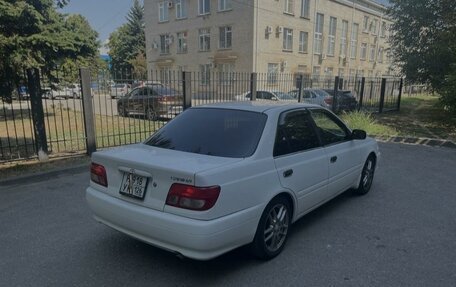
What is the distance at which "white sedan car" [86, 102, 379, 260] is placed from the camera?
8.80ft

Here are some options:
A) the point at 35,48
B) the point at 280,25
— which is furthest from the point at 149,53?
the point at 35,48

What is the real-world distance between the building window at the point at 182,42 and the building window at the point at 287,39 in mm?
9969

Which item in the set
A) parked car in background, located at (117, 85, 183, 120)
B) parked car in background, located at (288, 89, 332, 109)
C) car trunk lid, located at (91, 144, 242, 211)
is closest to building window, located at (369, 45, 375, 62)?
parked car in background, located at (288, 89, 332, 109)

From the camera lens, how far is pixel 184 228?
262cm

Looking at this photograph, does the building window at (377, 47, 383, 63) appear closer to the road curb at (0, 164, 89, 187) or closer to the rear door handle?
the road curb at (0, 164, 89, 187)

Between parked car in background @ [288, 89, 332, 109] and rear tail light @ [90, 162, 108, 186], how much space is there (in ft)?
37.3

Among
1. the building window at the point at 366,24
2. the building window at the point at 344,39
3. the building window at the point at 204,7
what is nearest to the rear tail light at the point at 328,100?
the building window at the point at 204,7

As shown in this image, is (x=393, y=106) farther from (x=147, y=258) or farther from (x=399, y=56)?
(x=147, y=258)

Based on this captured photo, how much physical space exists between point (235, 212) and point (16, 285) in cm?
202

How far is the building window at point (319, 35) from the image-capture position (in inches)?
1281

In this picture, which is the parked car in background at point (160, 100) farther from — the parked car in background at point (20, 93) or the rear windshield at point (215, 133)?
the rear windshield at point (215, 133)

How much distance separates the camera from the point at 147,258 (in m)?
3.34

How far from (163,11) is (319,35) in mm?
16266

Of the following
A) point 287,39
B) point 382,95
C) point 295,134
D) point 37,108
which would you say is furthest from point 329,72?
point 295,134
